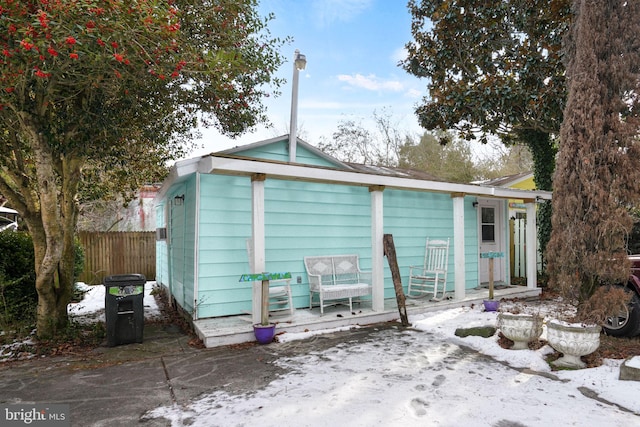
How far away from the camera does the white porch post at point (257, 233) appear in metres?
4.52

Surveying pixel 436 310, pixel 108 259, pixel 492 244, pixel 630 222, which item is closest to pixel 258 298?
pixel 436 310

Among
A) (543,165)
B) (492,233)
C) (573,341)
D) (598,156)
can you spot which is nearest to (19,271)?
(573,341)

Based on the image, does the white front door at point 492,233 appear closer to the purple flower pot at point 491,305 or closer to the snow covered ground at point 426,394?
the purple flower pot at point 491,305

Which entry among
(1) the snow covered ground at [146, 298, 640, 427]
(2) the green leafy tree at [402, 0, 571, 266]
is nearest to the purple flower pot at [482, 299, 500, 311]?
(1) the snow covered ground at [146, 298, 640, 427]

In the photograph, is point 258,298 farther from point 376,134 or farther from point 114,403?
point 376,134

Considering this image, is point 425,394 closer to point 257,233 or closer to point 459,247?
point 257,233

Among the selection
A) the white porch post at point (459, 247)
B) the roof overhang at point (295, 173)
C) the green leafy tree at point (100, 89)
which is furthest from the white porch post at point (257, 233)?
the white porch post at point (459, 247)

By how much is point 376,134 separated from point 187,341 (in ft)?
56.3

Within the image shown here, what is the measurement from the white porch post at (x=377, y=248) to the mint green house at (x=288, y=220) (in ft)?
0.05

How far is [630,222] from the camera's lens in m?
3.68

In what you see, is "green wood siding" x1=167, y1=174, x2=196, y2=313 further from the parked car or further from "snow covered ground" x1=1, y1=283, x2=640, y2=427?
the parked car

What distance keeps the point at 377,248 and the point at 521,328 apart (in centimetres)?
213

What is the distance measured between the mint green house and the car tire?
2189mm

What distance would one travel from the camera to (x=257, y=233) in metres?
4.55
